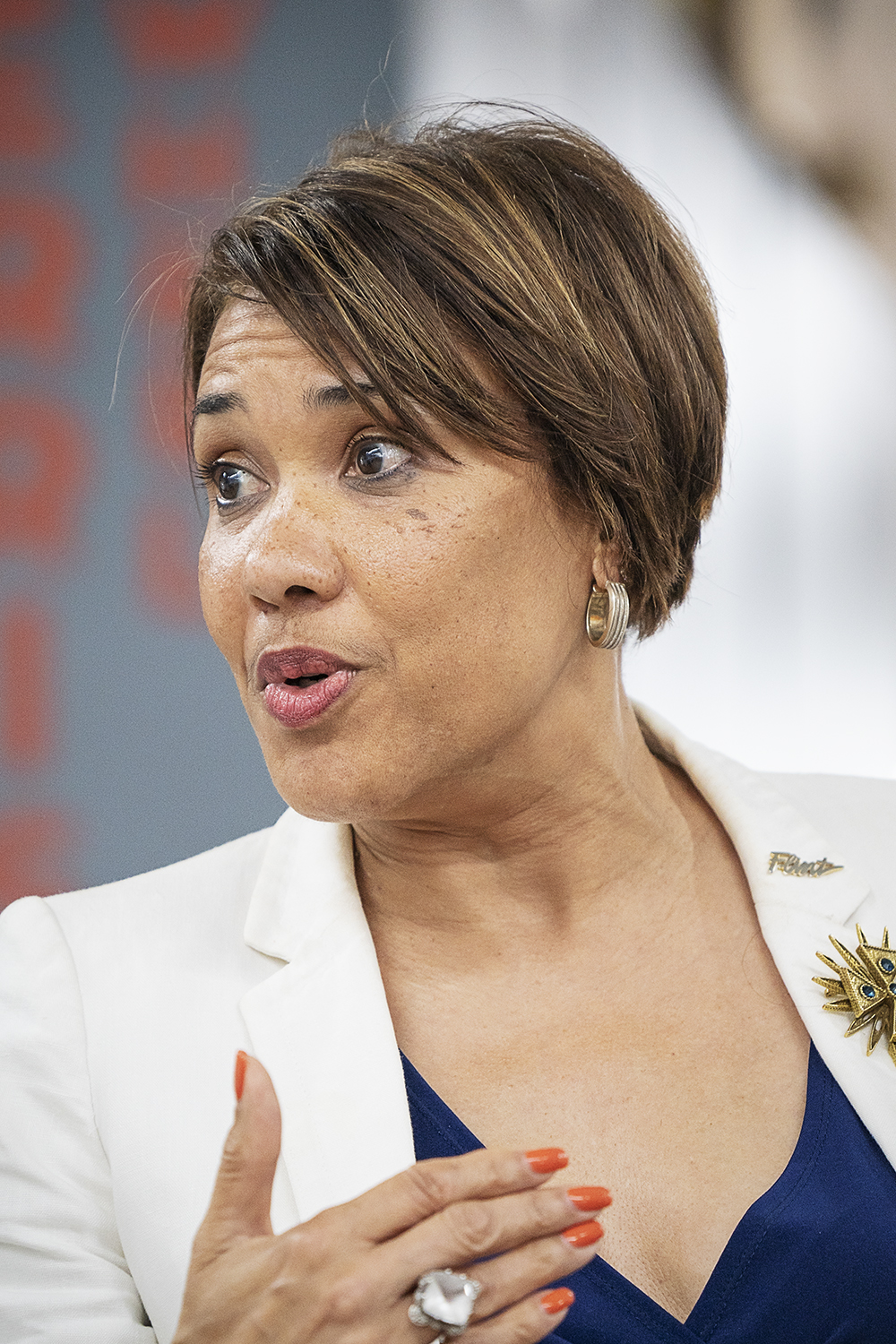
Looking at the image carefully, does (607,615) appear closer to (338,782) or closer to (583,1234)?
(338,782)

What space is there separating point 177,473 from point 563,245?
1.15m

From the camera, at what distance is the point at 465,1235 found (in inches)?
35.5

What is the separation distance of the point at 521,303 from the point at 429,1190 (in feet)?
2.91

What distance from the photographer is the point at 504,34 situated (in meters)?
2.51

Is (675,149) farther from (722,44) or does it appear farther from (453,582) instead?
(453,582)

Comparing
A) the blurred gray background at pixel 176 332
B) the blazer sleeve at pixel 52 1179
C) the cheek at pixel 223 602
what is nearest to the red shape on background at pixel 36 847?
the blurred gray background at pixel 176 332

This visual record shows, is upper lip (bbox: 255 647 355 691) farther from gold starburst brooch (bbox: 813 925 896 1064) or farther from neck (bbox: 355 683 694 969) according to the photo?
gold starburst brooch (bbox: 813 925 896 1064)

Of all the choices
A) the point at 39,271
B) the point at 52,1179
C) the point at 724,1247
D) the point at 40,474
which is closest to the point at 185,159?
the point at 39,271

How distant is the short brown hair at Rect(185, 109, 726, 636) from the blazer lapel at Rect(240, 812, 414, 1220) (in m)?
0.53

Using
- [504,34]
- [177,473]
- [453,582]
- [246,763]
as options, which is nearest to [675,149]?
[504,34]

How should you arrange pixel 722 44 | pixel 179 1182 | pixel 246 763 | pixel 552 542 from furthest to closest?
pixel 722 44
pixel 246 763
pixel 552 542
pixel 179 1182

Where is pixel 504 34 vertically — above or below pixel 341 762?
above

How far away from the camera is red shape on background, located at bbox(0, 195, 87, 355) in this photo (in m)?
2.37

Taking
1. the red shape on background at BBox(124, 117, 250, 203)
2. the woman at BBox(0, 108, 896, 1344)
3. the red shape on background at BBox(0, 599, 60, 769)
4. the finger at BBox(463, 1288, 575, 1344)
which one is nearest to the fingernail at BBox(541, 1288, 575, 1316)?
the finger at BBox(463, 1288, 575, 1344)
